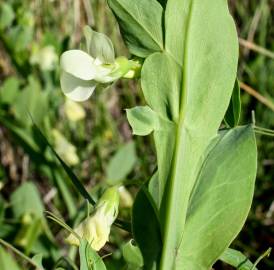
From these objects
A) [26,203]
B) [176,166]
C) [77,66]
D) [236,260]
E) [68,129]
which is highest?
[77,66]

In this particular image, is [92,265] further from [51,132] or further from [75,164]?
[75,164]

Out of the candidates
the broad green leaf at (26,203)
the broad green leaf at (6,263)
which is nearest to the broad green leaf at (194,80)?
the broad green leaf at (6,263)

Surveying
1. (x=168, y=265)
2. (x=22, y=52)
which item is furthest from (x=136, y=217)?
(x=22, y=52)

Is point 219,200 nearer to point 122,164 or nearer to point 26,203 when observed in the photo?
point 26,203

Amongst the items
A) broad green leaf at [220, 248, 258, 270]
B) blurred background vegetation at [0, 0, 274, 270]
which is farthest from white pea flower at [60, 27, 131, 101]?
blurred background vegetation at [0, 0, 274, 270]

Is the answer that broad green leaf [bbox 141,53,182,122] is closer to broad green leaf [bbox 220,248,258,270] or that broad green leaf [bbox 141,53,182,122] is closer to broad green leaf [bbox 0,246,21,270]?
broad green leaf [bbox 220,248,258,270]

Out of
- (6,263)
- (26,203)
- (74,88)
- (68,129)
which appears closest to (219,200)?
(74,88)
